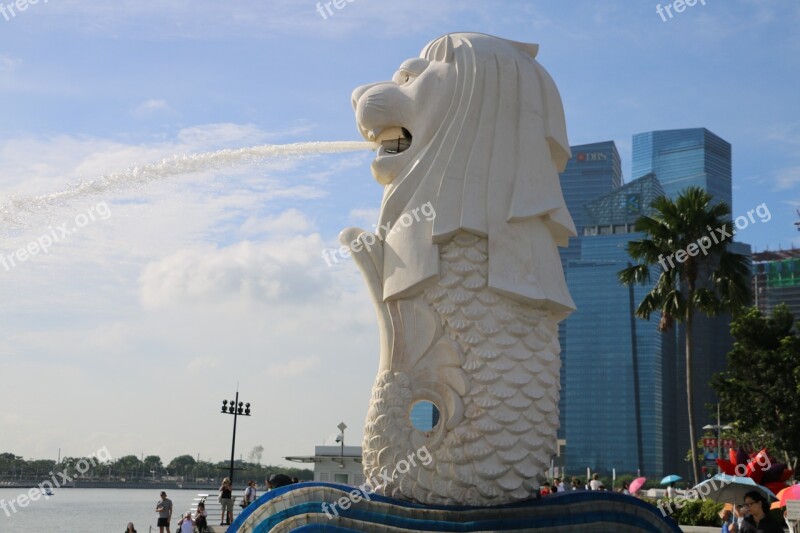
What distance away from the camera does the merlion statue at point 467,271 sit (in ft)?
31.8

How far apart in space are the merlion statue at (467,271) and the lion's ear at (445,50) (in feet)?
0.06

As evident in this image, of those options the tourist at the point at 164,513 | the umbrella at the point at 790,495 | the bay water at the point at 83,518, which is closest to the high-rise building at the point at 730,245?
the bay water at the point at 83,518

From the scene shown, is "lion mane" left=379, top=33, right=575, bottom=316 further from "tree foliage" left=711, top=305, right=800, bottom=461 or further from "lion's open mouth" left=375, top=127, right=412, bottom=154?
"tree foliage" left=711, top=305, right=800, bottom=461

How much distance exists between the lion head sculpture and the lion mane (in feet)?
0.04

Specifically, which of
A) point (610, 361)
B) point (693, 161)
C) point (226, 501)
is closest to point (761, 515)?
point (226, 501)

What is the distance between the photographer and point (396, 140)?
36.0 feet

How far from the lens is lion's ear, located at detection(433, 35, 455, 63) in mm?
10836

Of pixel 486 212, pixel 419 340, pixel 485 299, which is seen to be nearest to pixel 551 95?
pixel 486 212

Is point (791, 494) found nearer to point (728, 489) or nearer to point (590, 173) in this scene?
point (728, 489)

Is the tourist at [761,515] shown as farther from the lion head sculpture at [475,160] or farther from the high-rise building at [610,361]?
the high-rise building at [610,361]

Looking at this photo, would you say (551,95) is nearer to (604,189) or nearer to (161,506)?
(161,506)

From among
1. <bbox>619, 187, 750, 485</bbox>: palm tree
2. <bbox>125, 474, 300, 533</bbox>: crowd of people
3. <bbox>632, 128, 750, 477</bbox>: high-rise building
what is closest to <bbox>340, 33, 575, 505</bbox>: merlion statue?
<bbox>125, 474, 300, 533</bbox>: crowd of people

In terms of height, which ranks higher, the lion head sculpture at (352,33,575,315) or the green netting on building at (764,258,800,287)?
the green netting on building at (764,258,800,287)

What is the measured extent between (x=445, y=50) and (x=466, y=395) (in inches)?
163
